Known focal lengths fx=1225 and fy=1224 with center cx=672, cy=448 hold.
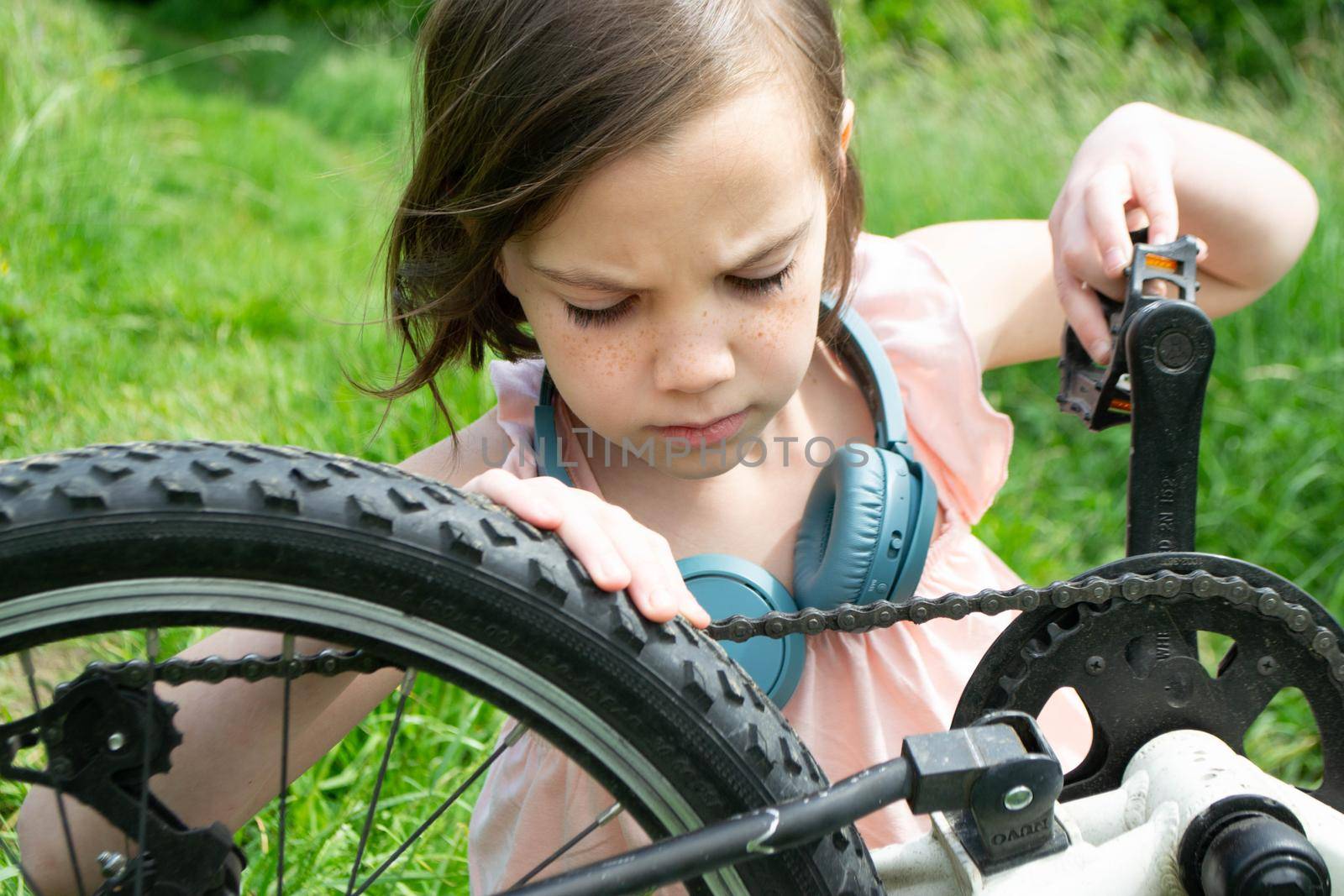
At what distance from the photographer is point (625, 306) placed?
133 centimetres

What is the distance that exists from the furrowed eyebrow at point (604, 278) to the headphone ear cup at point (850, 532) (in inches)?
11.6

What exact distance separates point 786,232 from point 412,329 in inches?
25.7

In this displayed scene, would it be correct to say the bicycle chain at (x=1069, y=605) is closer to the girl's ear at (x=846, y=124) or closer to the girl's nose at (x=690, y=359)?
the girl's nose at (x=690, y=359)

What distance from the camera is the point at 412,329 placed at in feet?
5.77

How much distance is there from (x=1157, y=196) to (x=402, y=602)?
1104mm

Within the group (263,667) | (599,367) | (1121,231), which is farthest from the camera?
(1121,231)

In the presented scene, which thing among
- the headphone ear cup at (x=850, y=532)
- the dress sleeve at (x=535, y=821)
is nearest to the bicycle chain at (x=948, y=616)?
the headphone ear cup at (x=850, y=532)

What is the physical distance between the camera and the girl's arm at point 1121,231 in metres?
1.56

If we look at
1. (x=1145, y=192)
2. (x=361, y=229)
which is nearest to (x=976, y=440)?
(x=1145, y=192)

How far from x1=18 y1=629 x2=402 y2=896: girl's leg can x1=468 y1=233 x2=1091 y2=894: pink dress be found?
0.38 m

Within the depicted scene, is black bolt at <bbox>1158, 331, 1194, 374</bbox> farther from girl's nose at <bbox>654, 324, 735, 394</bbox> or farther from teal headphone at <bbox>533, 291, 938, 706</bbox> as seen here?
girl's nose at <bbox>654, 324, 735, 394</bbox>

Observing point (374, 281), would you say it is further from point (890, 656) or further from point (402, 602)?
point (402, 602)

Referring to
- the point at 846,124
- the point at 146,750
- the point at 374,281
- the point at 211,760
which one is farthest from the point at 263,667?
the point at 374,281

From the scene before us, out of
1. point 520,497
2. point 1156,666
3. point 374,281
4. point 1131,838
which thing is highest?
point 374,281
